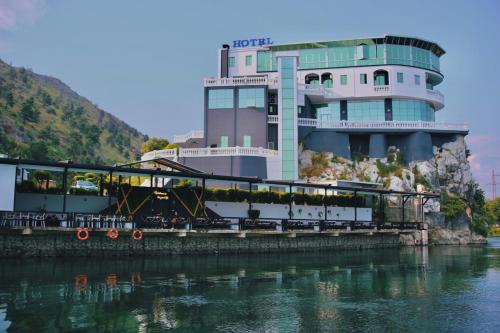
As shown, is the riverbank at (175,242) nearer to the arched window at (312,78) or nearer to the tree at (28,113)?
the arched window at (312,78)

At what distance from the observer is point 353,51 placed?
67.0 m

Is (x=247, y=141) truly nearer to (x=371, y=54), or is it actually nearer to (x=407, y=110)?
(x=371, y=54)

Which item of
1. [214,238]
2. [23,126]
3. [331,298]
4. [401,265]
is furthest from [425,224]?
[23,126]

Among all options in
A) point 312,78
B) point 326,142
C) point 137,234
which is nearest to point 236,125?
point 326,142

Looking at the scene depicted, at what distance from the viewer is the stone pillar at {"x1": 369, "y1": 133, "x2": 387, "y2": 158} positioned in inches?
2530

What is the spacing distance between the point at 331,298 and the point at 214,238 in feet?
55.0

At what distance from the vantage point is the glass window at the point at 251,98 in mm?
Answer: 58500

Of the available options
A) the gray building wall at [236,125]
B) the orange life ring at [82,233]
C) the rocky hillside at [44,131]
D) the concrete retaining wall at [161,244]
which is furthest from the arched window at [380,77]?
the rocky hillside at [44,131]

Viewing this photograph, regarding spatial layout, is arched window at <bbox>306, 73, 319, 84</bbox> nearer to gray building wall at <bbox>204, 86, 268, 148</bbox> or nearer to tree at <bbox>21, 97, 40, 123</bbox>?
gray building wall at <bbox>204, 86, 268, 148</bbox>

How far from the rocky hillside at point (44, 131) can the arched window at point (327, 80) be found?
181 feet

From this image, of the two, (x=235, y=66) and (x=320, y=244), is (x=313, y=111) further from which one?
(x=320, y=244)

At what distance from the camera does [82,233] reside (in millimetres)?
29641

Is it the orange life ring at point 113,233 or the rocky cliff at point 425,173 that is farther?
the rocky cliff at point 425,173

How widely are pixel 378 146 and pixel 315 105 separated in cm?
1059
